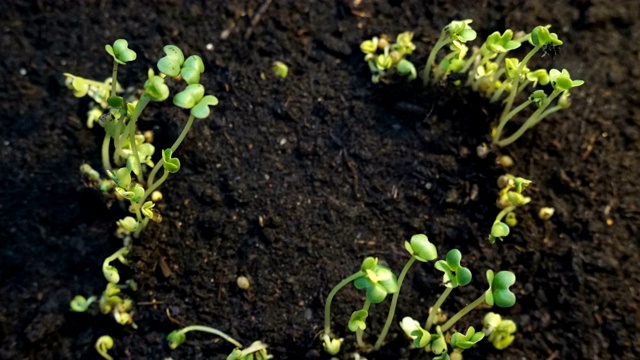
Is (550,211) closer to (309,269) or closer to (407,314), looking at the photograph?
(407,314)

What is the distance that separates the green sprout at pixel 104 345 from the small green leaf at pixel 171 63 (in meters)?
0.64

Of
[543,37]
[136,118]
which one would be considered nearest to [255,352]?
[136,118]

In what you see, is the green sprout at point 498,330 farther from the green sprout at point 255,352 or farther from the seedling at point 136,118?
the seedling at point 136,118

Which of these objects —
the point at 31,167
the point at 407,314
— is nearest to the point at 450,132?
the point at 407,314

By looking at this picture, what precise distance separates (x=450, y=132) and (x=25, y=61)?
1162mm

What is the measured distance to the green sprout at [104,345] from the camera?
5.35ft

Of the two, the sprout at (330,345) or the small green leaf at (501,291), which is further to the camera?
the sprout at (330,345)

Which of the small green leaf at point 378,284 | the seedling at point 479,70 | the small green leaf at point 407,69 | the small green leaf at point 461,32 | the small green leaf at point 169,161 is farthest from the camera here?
the small green leaf at point 407,69

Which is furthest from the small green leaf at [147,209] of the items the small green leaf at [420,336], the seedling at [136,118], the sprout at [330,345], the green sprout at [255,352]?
the small green leaf at [420,336]

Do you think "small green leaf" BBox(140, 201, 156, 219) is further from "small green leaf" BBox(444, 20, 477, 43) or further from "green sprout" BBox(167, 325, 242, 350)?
"small green leaf" BBox(444, 20, 477, 43)

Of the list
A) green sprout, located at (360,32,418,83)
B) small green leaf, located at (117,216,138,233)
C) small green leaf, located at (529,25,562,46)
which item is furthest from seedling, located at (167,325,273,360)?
small green leaf, located at (529,25,562,46)

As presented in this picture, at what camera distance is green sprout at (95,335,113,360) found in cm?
163

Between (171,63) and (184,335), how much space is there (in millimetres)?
612

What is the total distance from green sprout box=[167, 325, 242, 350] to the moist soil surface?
3 centimetres
